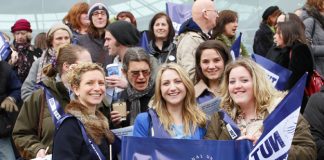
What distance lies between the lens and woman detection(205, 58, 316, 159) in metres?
4.91

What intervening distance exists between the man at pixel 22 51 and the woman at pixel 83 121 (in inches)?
156

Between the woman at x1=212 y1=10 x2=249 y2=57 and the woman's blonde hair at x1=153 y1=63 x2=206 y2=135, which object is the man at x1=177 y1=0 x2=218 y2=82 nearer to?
the woman at x1=212 y1=10 x2=249 y2=57

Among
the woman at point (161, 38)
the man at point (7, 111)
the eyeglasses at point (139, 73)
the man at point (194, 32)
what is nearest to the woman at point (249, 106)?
the eyeglasses at point (139, 73)

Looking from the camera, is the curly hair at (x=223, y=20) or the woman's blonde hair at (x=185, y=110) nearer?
the woman's blonde hair at (x=185, y=110)

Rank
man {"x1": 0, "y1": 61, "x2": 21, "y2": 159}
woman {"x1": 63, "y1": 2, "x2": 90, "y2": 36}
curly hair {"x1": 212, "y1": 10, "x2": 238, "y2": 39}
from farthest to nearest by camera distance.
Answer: woman {"x1": 63, "y1": 2, "x2": 90, "y2": 36}, curly hair {"x1": 212, "y1": 10, "x2": 238, "y2": 39}, man {"x1": 0, "y1": 61, "x2": 21, "y2": 159}

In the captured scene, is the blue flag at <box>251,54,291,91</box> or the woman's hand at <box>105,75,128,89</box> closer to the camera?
the woman's hand at <box>105,75,128,89</box>

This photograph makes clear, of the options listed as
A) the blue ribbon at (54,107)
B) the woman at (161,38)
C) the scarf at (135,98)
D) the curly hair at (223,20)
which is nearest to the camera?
the blue ribbon at (54,107)

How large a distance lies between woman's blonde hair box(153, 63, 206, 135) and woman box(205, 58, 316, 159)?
0.14 metres

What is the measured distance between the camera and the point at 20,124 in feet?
19.1

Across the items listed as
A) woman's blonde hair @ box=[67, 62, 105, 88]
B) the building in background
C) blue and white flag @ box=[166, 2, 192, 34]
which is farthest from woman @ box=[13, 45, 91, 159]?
the building in background

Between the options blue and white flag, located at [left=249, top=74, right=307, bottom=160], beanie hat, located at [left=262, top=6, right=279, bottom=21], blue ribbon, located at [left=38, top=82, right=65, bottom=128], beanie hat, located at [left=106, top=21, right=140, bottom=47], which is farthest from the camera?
beanie hat, located at [left=262, top=6, right=279, bottom=21]

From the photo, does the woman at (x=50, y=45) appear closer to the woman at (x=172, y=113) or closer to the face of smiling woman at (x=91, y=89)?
the face of smiling woman at (x=91, y=89)

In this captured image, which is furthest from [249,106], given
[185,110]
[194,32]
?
[194,32]

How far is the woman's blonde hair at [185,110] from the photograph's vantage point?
16.9 feet
